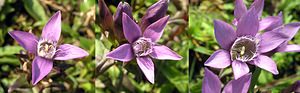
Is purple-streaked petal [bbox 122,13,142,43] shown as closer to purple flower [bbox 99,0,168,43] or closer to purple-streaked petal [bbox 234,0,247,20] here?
purple flower [bbox 99,0,168,43]

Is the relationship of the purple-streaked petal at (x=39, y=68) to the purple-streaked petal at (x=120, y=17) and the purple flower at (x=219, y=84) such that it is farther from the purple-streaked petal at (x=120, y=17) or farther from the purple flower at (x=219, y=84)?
the purple flower at (x=219, y=84)

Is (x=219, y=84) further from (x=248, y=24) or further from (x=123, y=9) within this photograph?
(x=123, y=9)

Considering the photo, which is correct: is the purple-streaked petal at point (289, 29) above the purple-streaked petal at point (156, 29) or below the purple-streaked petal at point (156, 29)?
below

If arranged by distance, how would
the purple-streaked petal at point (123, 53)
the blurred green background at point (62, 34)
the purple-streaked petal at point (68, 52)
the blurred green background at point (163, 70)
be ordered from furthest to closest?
the blurred green background at point (62, 34)
the blurred green background at point (163, 70)
the purple-streaked petal at point (68, 52)
the purple-streaked petal at point (123, 53)

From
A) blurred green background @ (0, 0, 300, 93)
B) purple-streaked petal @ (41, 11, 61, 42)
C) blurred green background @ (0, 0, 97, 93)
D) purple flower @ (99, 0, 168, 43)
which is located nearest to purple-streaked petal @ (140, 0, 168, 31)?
purple flower @ (99, 0, 168, 43)

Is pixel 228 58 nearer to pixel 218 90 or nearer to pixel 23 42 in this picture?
pixel 218 90

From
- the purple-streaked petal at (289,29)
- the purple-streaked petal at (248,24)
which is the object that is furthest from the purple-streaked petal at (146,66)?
the purple-streaked petal at (289,29)

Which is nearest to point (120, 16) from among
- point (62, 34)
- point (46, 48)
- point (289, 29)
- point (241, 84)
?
point (46, 48)

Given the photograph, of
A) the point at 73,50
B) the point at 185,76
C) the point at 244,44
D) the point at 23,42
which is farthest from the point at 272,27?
the point at 23,42
